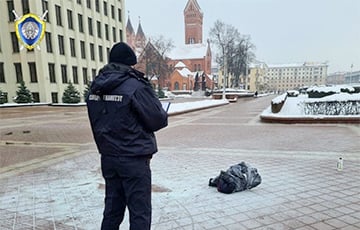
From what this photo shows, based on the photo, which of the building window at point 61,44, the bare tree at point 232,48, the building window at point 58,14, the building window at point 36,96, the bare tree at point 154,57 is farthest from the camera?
the bare tree at point 154,57

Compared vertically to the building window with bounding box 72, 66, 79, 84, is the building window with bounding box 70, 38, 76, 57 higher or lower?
higher

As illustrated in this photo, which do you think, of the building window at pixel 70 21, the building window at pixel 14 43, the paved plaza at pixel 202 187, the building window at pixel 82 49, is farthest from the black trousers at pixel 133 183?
the building window at pixel 82 49

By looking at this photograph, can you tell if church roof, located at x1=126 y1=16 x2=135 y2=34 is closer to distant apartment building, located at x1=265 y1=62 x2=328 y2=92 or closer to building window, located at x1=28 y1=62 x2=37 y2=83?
building window, located at x1=28 y1=62 x2=37 y2=83

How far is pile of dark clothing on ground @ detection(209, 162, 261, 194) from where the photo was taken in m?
3.76

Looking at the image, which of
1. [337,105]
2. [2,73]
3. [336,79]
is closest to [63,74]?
[2,73]

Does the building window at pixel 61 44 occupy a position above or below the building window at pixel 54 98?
above

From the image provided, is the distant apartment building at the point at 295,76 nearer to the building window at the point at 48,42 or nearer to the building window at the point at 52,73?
the building window at the point at 52,73

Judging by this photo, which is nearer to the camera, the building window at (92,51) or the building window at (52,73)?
the building window at (52,73)

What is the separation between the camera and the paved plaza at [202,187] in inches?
118

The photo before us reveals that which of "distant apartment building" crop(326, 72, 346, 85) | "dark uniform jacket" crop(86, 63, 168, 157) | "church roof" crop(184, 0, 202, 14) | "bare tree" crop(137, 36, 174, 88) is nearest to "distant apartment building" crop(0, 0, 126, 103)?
"bare tree" crop(137, 36, 174, 88)

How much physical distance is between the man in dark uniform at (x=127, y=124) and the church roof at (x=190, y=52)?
8003 cm

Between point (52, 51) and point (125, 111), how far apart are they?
29.3 meters

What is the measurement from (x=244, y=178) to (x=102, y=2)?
119 feet

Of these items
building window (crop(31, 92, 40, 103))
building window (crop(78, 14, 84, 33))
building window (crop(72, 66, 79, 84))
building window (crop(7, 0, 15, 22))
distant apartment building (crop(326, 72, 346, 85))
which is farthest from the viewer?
distant apartment building (crop(326, 72, 346, 85))
